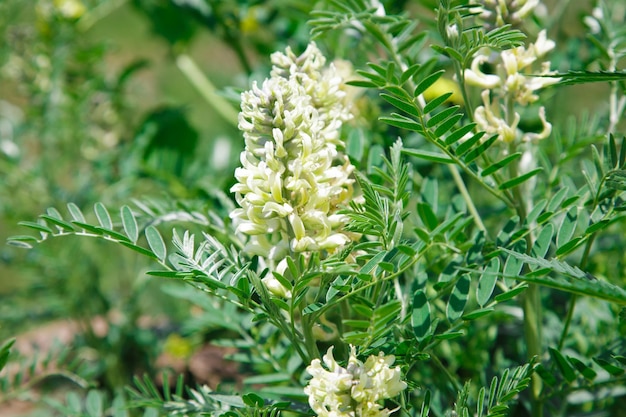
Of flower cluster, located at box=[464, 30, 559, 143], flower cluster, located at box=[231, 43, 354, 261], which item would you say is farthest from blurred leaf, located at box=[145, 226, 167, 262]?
flower cluster, located at box=[464, 30, 559, 143]

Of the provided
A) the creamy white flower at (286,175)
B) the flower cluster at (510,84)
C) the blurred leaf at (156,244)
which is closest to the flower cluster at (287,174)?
the creamy white flower at (286,175)

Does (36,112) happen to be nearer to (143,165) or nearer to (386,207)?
(143,165)

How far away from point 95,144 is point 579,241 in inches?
53.5

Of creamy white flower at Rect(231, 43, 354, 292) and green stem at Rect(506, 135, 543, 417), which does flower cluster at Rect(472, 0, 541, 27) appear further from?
creamy white flower at Rect(231, 43, 354, 292)

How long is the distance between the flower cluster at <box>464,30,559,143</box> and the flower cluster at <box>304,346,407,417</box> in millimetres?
318

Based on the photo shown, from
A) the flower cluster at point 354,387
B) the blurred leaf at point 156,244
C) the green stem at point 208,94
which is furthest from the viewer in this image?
the green stem at point 208,94

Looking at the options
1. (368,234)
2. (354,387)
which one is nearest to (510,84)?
(368,234)

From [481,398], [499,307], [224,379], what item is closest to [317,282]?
[481,398]

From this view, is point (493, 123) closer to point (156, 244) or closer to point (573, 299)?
point (573, 299)

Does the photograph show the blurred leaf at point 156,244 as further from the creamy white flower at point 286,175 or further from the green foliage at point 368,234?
the creamy white flower at point 286,175

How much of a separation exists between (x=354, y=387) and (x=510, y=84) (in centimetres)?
41

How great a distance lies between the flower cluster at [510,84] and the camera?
80 cm

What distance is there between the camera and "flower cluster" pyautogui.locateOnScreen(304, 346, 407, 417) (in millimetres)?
653

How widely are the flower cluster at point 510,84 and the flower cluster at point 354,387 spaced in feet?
1.04
